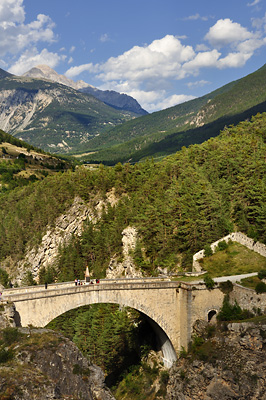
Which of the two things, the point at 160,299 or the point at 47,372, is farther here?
the point at 160,299

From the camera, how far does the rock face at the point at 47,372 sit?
33.1 m

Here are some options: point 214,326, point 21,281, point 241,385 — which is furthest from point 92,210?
point 241,385

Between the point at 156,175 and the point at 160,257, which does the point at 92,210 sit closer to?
the point at 156,175

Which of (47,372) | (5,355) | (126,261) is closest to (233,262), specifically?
(126,261)

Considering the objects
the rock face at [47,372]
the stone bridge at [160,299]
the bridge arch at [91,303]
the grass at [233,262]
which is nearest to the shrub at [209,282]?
the stone bridge at [160,299]

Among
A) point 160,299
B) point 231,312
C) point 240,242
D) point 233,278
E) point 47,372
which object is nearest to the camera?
point 47,372

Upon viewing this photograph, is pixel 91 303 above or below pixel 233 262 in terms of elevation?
below

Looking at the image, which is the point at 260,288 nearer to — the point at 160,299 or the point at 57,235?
the point at 160,299

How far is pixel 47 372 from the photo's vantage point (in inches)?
1420

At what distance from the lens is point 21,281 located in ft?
340

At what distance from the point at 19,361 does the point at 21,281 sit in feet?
235

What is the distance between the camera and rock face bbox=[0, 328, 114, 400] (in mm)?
33125

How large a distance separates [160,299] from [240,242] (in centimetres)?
1860

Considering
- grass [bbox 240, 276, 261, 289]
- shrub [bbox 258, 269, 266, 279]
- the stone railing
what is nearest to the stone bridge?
grass [bbox 240, 276, 261, 289]
